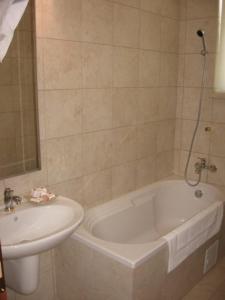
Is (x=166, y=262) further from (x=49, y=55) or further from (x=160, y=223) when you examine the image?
(x=49, y=55)

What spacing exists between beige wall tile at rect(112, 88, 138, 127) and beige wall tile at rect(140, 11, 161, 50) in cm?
41

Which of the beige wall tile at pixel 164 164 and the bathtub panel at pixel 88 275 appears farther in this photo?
the beige wall tile at pixel 164 164

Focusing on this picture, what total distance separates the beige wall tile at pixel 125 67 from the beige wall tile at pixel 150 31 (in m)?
0.15

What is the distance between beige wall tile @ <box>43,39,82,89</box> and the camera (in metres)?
1.91

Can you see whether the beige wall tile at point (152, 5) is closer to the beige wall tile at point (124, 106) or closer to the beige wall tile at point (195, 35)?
the beige wall tile at point (195, 35)

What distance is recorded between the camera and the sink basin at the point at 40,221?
160 centimetres

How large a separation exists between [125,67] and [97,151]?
699mm

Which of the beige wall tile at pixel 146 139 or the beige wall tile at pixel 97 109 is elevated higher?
the beige wall tile at pixel 97 109

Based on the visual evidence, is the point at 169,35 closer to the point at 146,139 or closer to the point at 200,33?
the point at 200,33

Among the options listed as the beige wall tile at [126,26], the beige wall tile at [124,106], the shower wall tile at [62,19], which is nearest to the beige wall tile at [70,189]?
the beige wall tile at [124,106]

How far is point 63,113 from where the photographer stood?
2055 millimetres

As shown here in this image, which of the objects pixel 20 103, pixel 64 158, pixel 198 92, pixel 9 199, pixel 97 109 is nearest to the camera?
pixel 9 199

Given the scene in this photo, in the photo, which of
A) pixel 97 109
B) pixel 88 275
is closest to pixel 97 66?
pixel 97 109

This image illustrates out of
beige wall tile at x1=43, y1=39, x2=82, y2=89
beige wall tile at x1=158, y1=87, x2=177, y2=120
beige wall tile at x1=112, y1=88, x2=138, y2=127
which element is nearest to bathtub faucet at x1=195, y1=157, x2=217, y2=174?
beige wall tile at x1=158, y1=87, x2=177, y2=120
